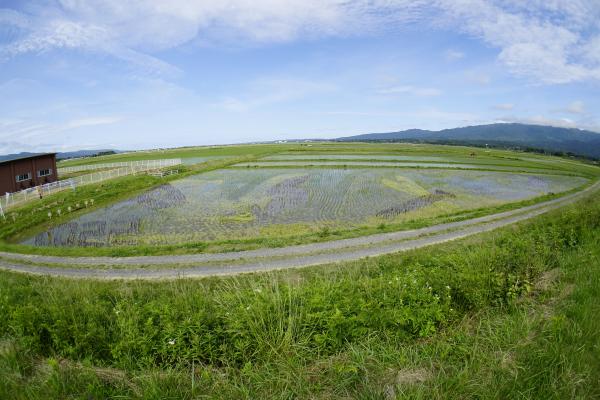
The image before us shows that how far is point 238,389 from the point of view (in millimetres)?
3020

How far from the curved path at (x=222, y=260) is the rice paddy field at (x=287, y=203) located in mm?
2813

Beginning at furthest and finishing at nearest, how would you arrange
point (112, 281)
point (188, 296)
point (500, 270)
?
1. point (112, 281)
2. point (500, 270)
3. point (188, 296)

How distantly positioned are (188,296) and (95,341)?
139 cm

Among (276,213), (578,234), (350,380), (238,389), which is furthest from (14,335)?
(276,213)

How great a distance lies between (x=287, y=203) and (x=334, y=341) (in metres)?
21.5

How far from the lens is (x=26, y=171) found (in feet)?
106

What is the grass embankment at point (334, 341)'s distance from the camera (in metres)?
2.98

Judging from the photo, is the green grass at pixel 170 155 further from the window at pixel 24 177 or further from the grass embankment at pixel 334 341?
the grass embankment at pixel 334 341

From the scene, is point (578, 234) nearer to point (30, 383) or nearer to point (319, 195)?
point (30, 383)

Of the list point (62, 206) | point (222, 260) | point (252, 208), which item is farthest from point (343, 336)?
point (62, 206)

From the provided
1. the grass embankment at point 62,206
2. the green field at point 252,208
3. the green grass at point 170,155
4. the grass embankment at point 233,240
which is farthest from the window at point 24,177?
the green grass at point 170,155

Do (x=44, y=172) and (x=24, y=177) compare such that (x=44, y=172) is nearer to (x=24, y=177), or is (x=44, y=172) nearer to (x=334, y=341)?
(x=24, y=177)

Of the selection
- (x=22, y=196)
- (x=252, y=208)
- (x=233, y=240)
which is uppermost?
(x=22, y=196)

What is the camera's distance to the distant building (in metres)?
29.8
